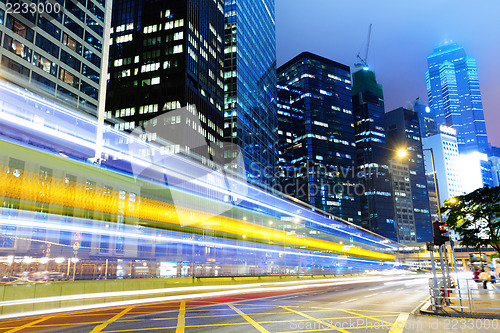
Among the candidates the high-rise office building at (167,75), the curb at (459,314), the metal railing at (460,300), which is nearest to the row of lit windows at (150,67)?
the high-rise office building at (167,75)

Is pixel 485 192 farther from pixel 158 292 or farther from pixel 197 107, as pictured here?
pixel 197 107

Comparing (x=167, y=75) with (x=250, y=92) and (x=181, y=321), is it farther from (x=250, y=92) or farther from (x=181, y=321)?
(x=181, y=321)

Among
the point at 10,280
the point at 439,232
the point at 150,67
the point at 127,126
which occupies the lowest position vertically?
the point at 10,280

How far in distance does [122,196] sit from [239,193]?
37.0 feet

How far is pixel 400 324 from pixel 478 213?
1164 cm

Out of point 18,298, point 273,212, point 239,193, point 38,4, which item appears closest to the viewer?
point 18,298

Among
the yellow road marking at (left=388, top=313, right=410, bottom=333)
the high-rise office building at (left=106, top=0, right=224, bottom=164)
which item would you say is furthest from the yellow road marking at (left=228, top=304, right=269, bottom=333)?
the high-rise office building at (left=106, top=0, right=224, bottom=164)

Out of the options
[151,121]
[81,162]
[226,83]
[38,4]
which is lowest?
[81,162]

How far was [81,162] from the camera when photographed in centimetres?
1656

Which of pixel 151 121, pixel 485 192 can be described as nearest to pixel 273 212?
pixel 485 192

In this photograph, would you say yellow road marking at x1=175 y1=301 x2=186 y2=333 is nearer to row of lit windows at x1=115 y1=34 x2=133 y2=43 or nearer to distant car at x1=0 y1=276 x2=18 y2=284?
distant car at x1=0 y1=276 x2=18 y2=284

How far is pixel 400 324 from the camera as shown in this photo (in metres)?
13.1

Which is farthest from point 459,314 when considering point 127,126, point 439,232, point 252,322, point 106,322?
point 127,126

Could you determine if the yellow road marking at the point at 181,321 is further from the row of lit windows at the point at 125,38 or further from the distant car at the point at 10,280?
the row of lit windows at the point at 125,38
